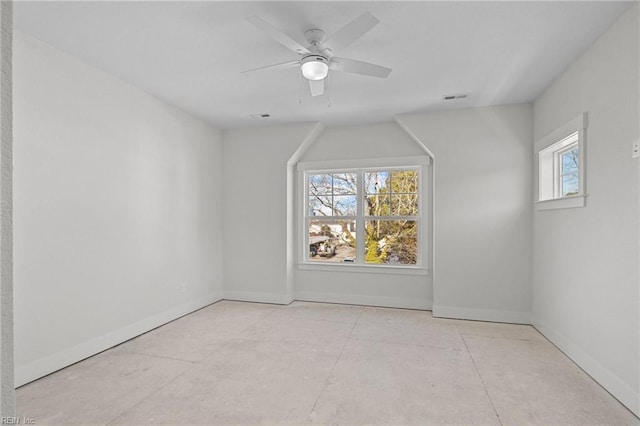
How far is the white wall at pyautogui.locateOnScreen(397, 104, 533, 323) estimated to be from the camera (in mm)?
4031

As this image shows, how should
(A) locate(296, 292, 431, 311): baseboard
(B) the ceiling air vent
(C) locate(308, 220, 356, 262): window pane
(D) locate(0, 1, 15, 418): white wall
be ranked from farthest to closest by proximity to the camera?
(C) locate(308, 220, 356, 262): window pane, (A) locate(296, 292, 431, 311): baseboard, (B) the ceiling air vent, (D) locate(0, 1, 15, 418): white wall

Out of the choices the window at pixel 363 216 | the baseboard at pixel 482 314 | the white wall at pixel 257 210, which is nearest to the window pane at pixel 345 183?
the window at pixel 363 216

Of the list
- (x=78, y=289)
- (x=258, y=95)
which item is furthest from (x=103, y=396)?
(x=258, y=95)

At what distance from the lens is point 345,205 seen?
16.6 ft

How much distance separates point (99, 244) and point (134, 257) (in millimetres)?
454

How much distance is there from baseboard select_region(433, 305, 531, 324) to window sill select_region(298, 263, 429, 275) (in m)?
0.55

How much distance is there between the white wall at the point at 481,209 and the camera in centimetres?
403

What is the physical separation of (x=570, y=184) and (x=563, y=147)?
0.39 metres

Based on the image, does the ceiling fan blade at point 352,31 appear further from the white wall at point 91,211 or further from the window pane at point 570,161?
the window pane at point 570,161

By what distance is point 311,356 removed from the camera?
304 centimetres

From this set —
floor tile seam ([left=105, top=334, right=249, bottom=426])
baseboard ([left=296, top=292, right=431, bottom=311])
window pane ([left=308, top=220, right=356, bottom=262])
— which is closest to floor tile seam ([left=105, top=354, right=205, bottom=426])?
floor tile seam ([left=105, top=334, right=249, bottom=426])

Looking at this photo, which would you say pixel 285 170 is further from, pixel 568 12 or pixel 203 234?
pixel 568 12

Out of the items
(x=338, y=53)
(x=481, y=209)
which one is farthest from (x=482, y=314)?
(x=338, y=53)

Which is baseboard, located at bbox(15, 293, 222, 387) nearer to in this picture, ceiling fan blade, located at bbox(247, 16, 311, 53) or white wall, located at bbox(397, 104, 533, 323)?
ceiling fan blade, located at bbox(247, 16, 311, 53)
